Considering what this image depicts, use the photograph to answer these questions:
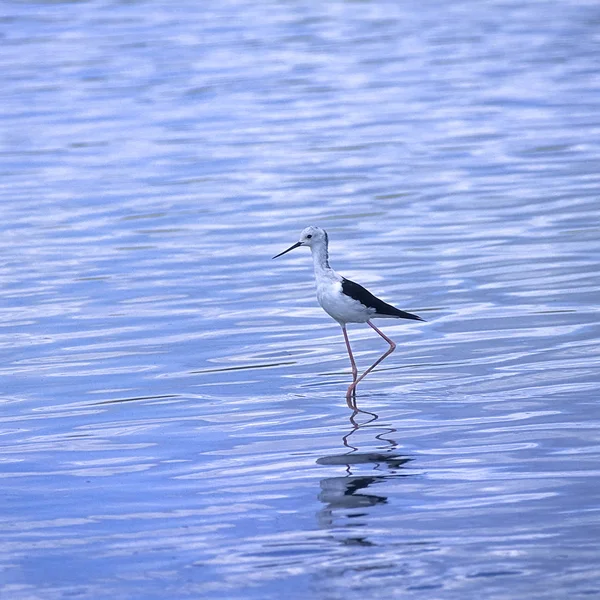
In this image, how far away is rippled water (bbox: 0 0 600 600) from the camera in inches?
276

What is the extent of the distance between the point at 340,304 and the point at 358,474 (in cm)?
237

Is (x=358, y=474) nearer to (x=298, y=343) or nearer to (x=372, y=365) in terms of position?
(x=372, y=365)

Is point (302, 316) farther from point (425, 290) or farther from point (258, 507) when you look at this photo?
point (258, 507)

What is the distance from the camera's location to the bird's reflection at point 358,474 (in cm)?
746

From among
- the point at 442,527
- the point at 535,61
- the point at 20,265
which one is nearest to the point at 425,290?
the point at 20,265

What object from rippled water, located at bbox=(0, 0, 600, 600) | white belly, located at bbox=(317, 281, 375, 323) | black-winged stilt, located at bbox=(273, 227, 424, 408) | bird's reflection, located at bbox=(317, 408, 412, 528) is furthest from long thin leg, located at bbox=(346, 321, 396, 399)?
bird's reflection, located at bbox=(317, 408, 412, 528)

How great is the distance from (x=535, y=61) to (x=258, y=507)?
76.7 feet

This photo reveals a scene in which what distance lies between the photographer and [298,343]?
1152 centimetres

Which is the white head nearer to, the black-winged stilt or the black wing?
the black-winged stilt

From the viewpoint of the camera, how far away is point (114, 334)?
1203 cm

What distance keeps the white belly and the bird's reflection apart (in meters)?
1.25

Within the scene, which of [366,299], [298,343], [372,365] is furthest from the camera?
[298,343]

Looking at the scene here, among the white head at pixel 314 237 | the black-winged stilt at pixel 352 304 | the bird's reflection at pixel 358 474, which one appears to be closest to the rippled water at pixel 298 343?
the bird's reflection at pixel 358 474

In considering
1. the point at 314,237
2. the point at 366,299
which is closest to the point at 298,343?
the point at 314,237
